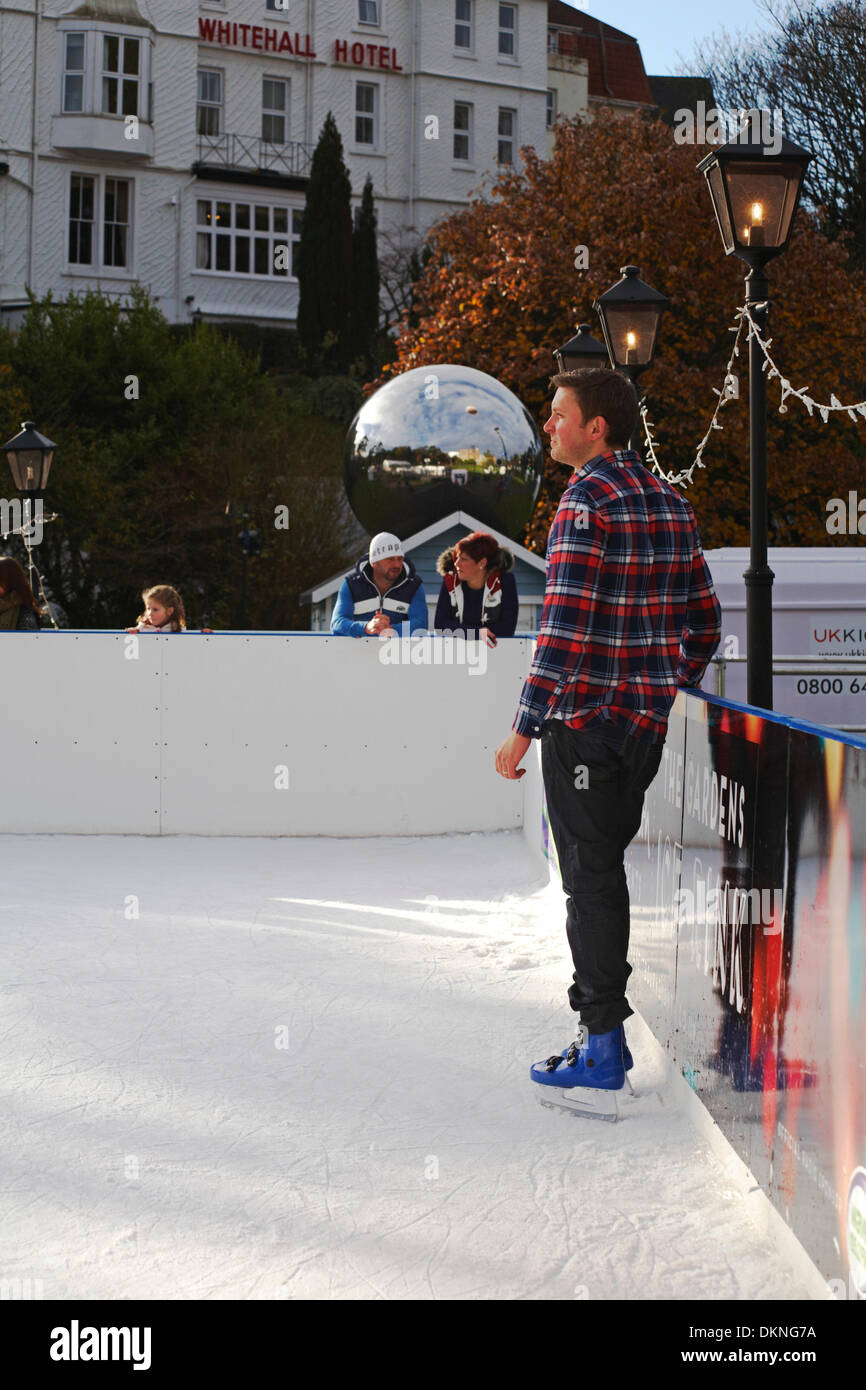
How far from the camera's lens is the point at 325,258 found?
130ft

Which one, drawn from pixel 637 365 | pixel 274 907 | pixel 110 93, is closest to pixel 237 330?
pixel 110 93

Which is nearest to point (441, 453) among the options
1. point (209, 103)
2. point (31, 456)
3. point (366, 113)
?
point (31, 456)

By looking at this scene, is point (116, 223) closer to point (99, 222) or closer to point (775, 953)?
point (99, 222)

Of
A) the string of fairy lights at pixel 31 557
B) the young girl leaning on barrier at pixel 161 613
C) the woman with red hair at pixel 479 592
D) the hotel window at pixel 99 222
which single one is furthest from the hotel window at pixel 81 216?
the woman with red hair at pixel 479 592

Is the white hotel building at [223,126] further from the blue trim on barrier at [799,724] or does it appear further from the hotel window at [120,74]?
the blue trim on barrier at [799,724]

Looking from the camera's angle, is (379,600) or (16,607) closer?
(379,600)

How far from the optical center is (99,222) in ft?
133

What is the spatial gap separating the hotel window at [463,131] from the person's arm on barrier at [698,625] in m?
44.7

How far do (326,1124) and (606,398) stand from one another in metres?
2.11

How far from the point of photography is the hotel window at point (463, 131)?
4578 cm

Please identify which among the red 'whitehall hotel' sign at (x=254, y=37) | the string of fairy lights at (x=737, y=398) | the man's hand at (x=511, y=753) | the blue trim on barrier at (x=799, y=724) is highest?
the red 'whitehall hotel' sign at (x=254, y=37)

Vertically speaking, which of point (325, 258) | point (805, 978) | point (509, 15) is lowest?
point (805, 978)

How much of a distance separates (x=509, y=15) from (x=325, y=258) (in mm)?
13609
